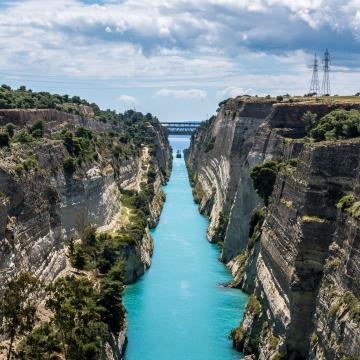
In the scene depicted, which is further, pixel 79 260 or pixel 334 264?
pixel 79 260

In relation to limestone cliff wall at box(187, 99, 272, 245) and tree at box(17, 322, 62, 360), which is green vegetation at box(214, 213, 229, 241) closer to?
limestone cliff wall at box(187, 99, 272, 245)

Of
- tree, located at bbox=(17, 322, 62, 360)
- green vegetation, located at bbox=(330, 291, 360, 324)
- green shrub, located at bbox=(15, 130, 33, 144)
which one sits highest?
green shrub, located at bbox=(15, 130, 33, 144)

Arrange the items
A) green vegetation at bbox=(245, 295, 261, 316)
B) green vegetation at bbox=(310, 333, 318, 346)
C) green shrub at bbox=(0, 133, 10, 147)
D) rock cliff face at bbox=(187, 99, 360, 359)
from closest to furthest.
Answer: rock cliff face at bbox=(187, 99, 360, 359), green vegetation at bbox=(310, 333, 318, 346), green vegetation at bbox=(245, 295, 261, 316), green shrub at bbox=(0, 133, 10, 147)

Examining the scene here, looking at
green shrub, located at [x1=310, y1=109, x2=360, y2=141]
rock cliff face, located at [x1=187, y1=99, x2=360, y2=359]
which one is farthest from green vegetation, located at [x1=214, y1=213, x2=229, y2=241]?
green shrub, located at [x1=310, y1=109, x2=360, y2=141]

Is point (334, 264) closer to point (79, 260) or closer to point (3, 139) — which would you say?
point (79, 260)

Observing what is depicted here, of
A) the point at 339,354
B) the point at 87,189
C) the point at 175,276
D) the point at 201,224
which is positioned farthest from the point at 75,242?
the point at 201,224

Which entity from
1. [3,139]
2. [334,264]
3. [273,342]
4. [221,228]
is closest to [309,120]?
[221,228]
